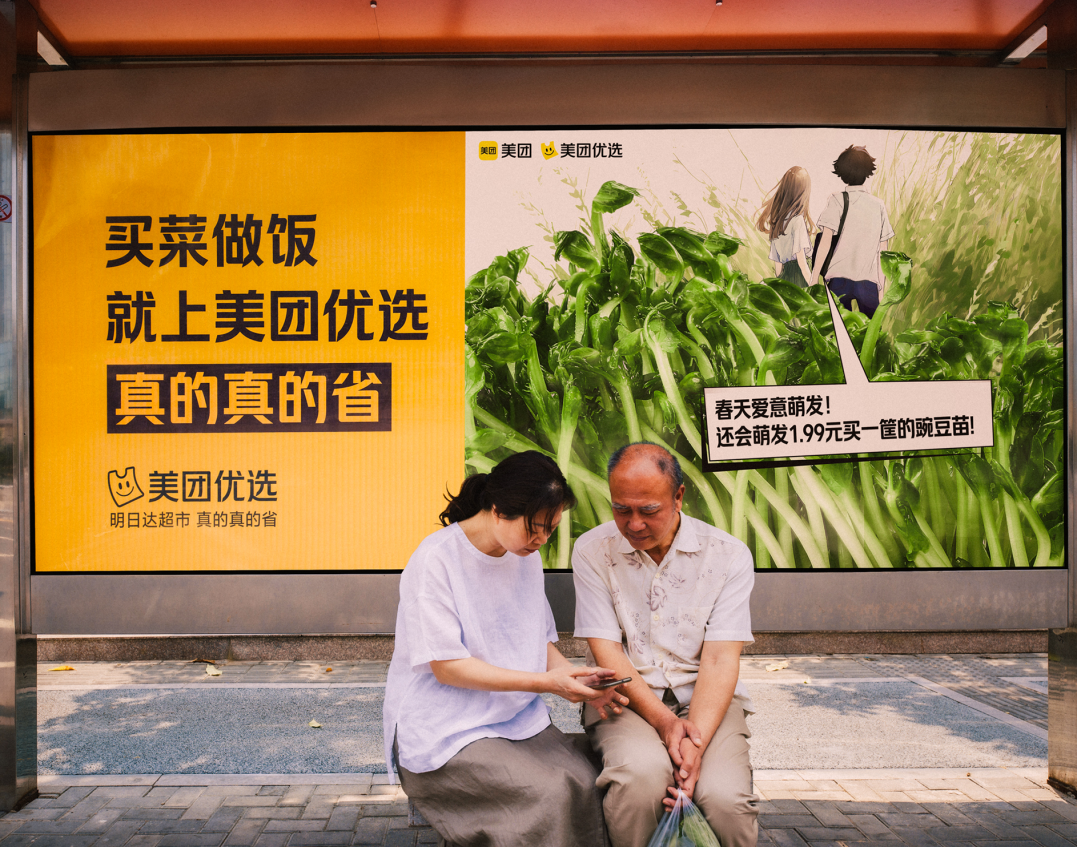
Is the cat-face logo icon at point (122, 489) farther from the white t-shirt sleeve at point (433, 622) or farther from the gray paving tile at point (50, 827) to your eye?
the white t-shirt sleeve at point (433, 622)

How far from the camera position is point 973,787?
3.74m

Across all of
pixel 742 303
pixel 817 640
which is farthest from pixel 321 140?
pixel 817 640

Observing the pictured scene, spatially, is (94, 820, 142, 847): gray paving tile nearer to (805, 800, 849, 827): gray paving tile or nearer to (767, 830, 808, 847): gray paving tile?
(767, 830, 808, 847): gray paving tile

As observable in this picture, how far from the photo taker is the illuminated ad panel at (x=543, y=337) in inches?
131

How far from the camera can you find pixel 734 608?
2510 millimetres

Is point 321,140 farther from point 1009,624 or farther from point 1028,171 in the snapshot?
point 1009,624

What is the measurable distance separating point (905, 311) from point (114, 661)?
6.68 meters

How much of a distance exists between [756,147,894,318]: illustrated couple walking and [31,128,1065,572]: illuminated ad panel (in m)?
0.01

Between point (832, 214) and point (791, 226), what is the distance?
189mm

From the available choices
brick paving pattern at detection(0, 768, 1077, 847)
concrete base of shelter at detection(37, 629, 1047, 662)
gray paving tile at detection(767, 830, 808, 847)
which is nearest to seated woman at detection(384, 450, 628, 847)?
brick paving pattern at detection(0, 768, 1077, 847)

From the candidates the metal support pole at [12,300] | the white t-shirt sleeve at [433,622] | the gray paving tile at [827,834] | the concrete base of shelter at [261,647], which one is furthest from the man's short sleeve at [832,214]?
the concrete base of shelter at [261,647]

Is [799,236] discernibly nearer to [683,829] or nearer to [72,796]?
[683,829]

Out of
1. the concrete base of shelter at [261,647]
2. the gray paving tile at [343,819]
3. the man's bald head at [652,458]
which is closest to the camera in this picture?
the man's bald head at [652,458]

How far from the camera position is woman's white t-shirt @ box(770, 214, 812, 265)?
3426 millimetres
